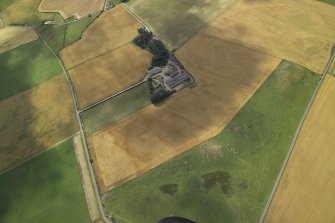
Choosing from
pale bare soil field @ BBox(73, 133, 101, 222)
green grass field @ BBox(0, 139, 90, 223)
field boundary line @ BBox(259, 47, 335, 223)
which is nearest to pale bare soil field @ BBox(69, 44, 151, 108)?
pale bare soil field @ BBox(73, 133, 101, 222)

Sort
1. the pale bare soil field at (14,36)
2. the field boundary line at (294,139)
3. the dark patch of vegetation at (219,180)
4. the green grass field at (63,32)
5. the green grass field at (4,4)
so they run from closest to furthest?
the field boundary line at (294,139) → the dark patch of vegetation at (219,180) → the green grass field at (63,32) → the pale bare soil field at (14,36) → the green grass field at (4,4)

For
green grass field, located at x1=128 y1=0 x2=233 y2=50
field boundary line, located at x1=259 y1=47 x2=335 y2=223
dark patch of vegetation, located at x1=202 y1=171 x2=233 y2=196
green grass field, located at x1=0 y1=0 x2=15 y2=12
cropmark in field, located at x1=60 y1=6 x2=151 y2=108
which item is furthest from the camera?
green grass field, located at x1=0 y1=0 x2=15 y2=12

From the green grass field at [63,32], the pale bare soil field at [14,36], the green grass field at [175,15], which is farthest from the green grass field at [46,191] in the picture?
the pale bare soil field at [14,36]

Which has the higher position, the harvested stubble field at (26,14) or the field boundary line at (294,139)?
the field boundary line at (294,139)

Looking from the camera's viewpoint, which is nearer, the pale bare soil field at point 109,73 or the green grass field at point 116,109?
the green grass field at point 116,109

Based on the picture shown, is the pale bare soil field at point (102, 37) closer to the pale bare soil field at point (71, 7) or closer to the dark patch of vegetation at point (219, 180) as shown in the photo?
the pale bare soil field at point (71, 7)

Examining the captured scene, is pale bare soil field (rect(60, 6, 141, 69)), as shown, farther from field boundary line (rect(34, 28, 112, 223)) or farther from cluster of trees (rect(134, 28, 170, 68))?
field boundary line (rect(34, 28, 112, 223))

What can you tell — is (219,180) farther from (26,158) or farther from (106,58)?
(106,58)

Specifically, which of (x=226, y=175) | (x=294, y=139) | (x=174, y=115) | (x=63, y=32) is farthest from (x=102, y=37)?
(x=294, y=139)
